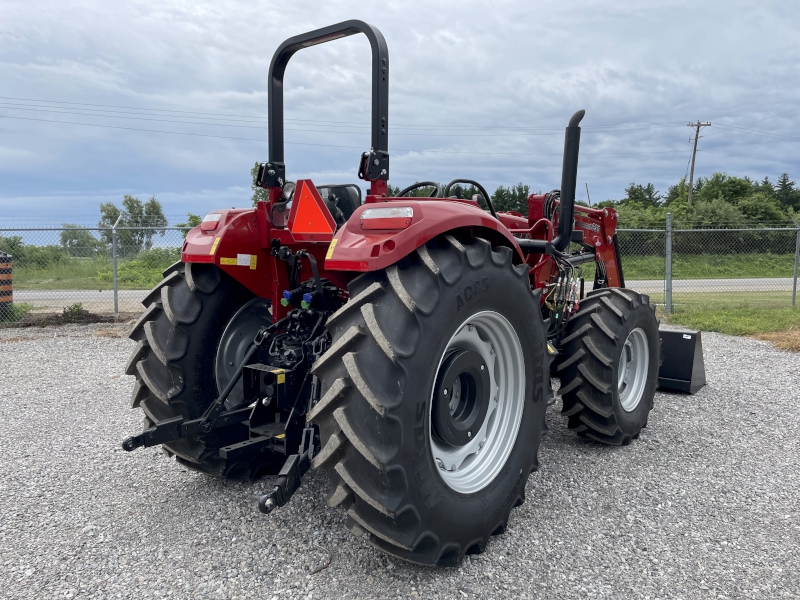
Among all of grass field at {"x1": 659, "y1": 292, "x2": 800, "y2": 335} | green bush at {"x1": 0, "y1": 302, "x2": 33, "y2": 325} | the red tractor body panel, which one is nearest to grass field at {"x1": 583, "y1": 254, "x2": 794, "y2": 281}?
grass field at {"x1": 659, "y1": 292, "x2": 800, "y2": 335}

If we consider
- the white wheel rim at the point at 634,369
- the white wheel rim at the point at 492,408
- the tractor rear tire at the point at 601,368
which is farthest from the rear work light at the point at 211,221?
the white wheel rim at the point at 634,369

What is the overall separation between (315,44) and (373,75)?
71 cm

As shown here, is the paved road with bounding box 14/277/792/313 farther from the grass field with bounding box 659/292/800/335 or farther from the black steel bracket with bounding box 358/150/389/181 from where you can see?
the black steel bracket with bounding box 358/150/389/181

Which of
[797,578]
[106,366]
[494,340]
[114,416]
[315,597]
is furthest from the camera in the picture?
[106,366]

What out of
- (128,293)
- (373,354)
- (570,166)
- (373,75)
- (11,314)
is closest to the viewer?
(373,354)

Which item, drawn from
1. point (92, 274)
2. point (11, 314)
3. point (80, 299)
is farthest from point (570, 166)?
point (80, 299)

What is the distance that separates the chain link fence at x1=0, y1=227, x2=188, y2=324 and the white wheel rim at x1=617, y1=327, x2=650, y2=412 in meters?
8.97

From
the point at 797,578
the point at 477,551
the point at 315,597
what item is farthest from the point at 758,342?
the point at 315,597

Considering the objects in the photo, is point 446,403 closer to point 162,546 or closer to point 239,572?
point 239,572

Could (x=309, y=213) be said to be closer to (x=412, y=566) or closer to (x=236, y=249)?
(x=236, y=249)

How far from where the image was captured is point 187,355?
3.35 meters

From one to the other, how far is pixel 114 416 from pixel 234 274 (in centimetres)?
279

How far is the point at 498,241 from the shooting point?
128 inches

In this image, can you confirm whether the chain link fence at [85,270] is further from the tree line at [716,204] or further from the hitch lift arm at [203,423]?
the tree line at [716,204]
